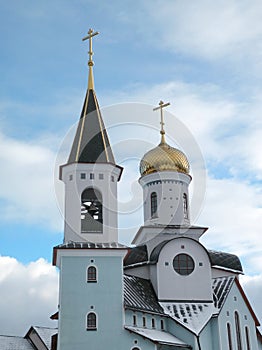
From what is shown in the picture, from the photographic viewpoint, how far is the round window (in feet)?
80.6

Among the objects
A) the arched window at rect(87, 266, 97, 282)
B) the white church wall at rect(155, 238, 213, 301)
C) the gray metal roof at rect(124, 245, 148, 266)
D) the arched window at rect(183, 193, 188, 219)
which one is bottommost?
the arched window at rect(87, 266, 97, 282)

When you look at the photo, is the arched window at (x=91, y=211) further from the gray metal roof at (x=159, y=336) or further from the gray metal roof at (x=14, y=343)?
the gray metal roof at (x=14, y=343)

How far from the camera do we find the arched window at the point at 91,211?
2195 centimetres

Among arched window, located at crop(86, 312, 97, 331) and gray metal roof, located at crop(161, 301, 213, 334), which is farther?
gray metal roof, located at crop(161, 301, 213, 334)

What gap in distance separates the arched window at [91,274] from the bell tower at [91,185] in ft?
3.30

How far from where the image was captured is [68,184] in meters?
22.6

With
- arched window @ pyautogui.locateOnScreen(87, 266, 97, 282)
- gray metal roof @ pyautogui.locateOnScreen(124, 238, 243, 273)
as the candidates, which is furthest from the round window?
arched window @ pyautogui.locateOnScreen(87, 266, 97, 282)

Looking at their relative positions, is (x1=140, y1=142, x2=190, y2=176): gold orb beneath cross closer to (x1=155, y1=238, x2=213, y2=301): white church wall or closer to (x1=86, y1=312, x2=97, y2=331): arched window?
(x1=155, y1=238, x2=213, y2=301): white church wall

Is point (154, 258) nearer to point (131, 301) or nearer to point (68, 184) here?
point (131, 301)

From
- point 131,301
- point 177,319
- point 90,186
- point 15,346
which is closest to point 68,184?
point 90,186

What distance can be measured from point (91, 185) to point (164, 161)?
23.4ft

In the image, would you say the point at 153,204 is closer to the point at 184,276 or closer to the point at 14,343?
the point at 184,276

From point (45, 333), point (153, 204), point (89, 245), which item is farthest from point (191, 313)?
point (45, 333)

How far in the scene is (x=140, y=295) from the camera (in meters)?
23.2
